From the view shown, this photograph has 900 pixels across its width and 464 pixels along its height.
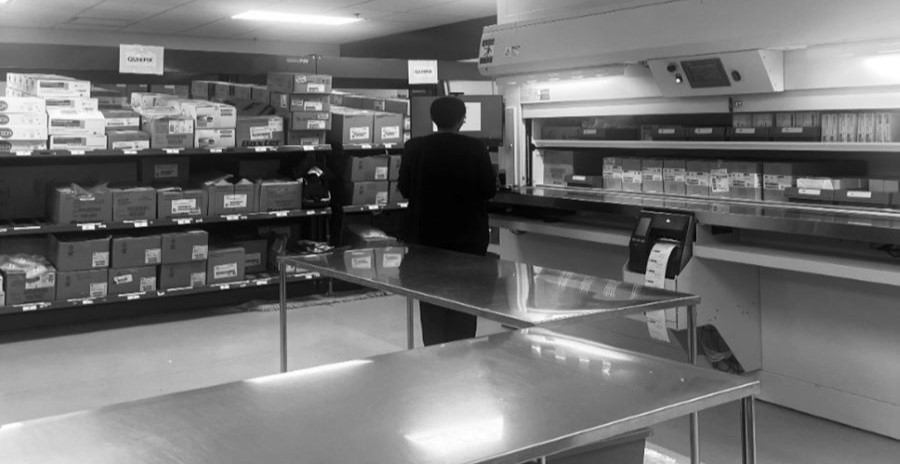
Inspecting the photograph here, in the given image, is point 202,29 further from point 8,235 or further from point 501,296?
point 501,296

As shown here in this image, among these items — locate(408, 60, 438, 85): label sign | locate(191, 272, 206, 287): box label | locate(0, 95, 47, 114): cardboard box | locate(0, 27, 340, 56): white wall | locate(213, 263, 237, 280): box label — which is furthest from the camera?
locate(0, 27, 340, 56): white wall

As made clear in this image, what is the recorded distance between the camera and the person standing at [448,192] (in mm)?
4840

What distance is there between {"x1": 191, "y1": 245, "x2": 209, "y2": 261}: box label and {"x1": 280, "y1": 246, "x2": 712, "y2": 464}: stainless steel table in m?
2.86

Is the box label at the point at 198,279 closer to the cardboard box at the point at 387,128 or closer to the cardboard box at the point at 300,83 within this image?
the cardboard box at the point at 300,83

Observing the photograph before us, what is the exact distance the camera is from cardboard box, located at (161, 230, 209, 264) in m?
6.88

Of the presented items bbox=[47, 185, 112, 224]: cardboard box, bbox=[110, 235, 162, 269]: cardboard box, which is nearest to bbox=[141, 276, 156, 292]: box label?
bbox=[110, 235, 162, 269]: cardboard box

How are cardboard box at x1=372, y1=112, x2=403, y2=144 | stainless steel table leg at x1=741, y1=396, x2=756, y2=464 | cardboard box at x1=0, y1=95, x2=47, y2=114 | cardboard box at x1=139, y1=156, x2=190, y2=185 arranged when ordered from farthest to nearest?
1. cardboard box at x1=372, y1=112, x2=403, y2=144
2. cardboard box at x1=139, y1=156, x2=190, y2=185
3. cardboard box at x1=0, y1=95, x2=47, y2=114
4. stainless steel table leg at x1=741, y1=396, x2=756, y2=464

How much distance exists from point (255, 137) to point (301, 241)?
106cm

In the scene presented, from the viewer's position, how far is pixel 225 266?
7219 mm

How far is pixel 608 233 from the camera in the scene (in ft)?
16.7

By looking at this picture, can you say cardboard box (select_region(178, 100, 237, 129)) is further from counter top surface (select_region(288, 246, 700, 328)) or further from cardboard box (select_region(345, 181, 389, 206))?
counter top surface (select_region(288, 246, 700, 328))

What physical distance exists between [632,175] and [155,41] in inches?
375

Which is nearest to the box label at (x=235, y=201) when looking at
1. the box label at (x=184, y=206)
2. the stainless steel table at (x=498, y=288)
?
the box label at (x=184, y=206)

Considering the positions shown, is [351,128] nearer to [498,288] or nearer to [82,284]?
[82,284]
